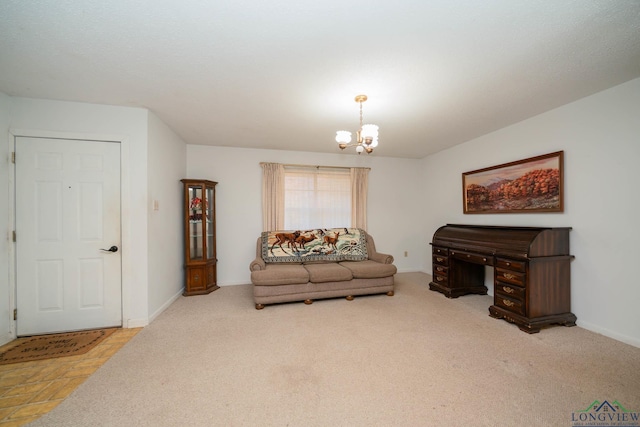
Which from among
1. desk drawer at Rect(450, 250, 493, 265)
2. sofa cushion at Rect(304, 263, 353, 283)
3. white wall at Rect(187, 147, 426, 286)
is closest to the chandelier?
sofa cushion at Rect(304, 263, 353, 283)

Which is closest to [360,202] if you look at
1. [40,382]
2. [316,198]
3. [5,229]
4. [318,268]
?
[316,198]

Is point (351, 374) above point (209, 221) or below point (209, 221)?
below

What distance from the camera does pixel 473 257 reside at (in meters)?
3.37

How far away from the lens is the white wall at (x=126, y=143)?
2613 millimetres

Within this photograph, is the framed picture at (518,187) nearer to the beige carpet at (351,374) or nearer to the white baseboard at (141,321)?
the beige carpet at (351,374)

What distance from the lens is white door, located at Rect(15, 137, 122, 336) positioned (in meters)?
2.57

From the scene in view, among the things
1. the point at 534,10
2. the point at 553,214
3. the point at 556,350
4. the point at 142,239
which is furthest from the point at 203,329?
the point at 553,214

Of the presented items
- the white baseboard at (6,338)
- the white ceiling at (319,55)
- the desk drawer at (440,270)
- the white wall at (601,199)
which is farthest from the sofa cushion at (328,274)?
the white baseboard at (6,338)

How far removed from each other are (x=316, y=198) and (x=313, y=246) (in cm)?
107

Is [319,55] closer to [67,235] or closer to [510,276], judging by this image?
[510,276]

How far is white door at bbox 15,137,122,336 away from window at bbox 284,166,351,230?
2644 millimetres

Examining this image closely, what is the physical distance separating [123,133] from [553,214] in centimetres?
532

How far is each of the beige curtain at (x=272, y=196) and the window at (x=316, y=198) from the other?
0.13 meters

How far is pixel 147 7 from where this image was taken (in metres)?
1.47
